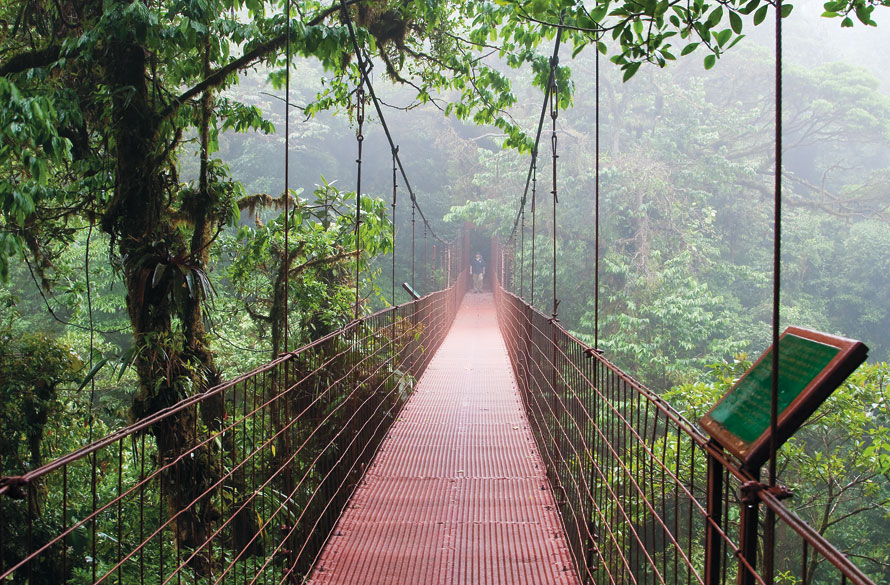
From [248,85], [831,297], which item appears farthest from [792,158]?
[248,85]

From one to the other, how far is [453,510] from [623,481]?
79cm

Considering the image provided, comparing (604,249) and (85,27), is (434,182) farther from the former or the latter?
(85,27)

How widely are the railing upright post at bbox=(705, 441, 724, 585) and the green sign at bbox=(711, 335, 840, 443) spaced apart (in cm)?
6

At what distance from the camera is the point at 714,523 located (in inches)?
34.4

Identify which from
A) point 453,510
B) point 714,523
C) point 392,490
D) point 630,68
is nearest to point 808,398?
point 714,523

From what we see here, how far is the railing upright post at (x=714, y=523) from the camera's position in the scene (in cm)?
88

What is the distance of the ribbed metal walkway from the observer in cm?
177

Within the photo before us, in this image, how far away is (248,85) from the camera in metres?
17.8

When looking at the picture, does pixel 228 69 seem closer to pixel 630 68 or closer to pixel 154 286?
pixel 154 286

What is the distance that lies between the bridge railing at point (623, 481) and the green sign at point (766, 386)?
5 centimetres

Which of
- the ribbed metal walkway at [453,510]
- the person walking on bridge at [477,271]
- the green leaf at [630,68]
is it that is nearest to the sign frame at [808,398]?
the green leaf at [630,68]

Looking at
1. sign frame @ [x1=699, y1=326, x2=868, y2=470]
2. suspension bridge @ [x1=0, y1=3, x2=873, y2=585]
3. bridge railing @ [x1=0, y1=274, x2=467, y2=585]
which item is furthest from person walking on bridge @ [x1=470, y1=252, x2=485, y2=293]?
sign frame @ [x1=699, y1=326, x2=868, y2=470]

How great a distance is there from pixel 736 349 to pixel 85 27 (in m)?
9.68

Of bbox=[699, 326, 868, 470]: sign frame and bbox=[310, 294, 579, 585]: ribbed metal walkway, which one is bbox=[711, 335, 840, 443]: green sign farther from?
bbox=[310, 294, 579, 585]: ribbed metal walkway
